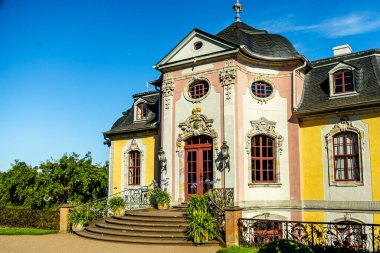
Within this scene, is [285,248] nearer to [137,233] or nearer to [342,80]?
[137,233]

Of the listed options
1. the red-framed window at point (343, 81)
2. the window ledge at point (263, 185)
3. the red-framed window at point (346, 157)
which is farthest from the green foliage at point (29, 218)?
the red-framed window at point (343, 81)

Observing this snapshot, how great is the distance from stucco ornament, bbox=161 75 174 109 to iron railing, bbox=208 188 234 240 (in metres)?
5.12

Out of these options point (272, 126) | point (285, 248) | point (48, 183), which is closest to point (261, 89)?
point (272, 126)

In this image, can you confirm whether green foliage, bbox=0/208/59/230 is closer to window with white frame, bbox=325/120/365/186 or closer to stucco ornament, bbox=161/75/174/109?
stucco ornament, bbox=161/75/174/109

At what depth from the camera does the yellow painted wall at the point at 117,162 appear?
2125 centimetres

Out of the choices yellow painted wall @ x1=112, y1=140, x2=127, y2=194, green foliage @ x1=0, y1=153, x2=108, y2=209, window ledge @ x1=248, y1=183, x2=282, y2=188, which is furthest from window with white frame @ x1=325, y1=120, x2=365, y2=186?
green foliage @ x1=0, y1=153, x2=108, y2=209

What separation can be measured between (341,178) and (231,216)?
572 centimetres

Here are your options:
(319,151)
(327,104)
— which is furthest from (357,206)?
(327,104)

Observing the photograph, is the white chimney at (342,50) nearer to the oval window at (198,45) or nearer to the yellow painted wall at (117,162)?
the oval window at (198,45)

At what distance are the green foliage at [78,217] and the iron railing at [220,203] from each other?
519 cm

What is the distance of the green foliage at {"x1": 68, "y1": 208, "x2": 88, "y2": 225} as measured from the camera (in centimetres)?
1536

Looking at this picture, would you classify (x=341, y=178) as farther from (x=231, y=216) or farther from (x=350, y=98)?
(x=231, y=216)

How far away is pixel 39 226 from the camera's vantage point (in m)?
17.9

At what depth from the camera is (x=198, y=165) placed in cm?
1681
